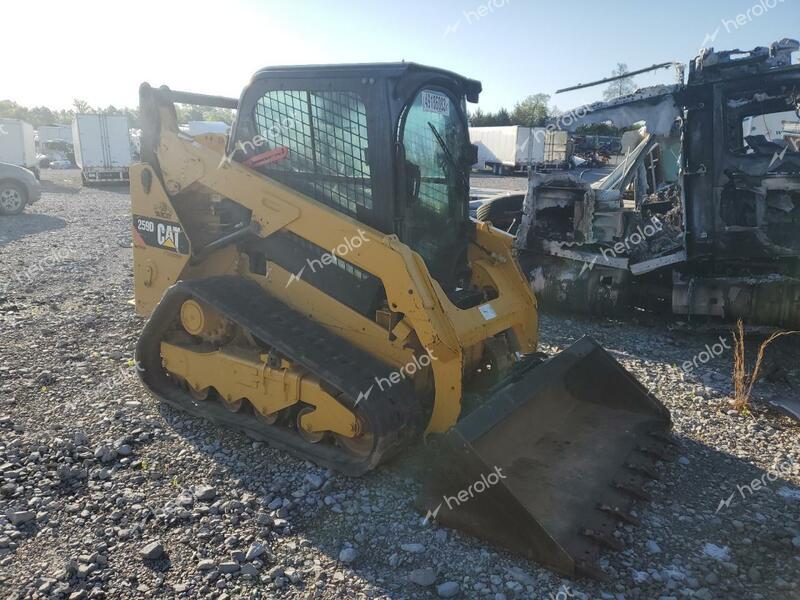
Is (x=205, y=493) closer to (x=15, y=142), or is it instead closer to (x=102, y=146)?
(x=15, y=142)

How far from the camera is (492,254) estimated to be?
4.71m

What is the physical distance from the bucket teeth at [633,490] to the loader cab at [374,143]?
1767 millimetres

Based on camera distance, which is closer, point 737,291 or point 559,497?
point 559,497

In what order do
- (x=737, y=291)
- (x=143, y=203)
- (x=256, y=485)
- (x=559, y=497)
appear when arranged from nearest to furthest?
(x=559, y=497)
(x=256, y=485)
(x=143, y=203)
(x=737, y=291)

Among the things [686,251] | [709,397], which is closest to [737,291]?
[686,251]

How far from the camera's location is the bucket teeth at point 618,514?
3109 mm

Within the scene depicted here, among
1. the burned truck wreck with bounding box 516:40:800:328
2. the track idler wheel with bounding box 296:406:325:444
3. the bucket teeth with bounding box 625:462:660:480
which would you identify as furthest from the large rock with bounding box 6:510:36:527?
the burned truck wreck with bounding box 516:40:800:328

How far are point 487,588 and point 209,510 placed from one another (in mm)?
1515

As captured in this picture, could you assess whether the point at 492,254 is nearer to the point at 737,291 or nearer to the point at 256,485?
the point at 256,485

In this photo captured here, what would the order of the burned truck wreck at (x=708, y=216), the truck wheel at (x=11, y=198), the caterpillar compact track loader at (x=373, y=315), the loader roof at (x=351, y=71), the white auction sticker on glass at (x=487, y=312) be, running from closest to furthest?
the caterpillar compact track loader at (x=373, y=315), the loader roof at (x=351, y=71), the white auction sticker on glass at (x=487, y=312), the burned truck wreck at (x=708, y=216), the truck wheel at (x=11, y=198)

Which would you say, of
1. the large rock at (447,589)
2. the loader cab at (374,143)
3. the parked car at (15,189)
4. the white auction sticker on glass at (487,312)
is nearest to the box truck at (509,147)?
the parked car at (15,189)

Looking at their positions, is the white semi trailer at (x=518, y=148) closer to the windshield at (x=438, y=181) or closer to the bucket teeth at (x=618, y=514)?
the windshield at (x=438, y=181)

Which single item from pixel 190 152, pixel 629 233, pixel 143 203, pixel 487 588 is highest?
pixel 190 152

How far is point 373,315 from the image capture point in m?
3.86
